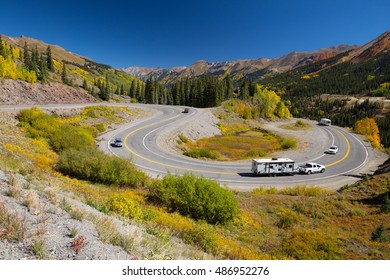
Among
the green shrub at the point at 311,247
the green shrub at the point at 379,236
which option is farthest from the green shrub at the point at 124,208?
the green shrub at the point at 379,236

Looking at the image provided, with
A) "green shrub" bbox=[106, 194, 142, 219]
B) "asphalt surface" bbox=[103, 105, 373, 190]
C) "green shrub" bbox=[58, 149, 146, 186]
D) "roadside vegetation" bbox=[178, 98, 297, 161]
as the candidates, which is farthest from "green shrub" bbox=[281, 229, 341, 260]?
"roadside vegetation" bbox=[178, 98, 297, 161]

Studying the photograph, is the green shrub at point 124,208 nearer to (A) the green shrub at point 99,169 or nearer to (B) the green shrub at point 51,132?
(A) the green shrub at point 99,169

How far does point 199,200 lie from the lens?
48.7ft

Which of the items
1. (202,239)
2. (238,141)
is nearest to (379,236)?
(202,239)

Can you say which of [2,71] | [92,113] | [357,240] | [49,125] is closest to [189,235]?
[357,240]

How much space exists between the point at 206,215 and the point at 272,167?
824 inches

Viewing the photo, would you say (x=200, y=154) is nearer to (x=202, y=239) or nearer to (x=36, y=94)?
(x=202, y=239)

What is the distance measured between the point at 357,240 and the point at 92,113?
179ft

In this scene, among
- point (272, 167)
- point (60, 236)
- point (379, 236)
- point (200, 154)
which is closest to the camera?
point (60, 236)

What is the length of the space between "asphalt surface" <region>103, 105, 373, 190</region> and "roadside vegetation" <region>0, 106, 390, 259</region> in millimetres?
6143

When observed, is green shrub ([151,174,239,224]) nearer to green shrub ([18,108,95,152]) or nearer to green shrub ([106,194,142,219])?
green shrub ([106,194,142,219])

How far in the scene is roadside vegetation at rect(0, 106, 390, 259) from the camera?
785 cm

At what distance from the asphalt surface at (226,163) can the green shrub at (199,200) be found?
6.59 metres
